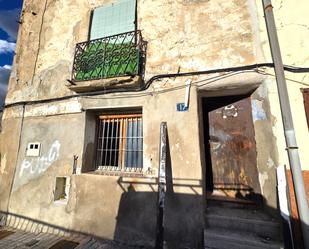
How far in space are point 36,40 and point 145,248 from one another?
7.02 meters

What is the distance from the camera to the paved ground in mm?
3822

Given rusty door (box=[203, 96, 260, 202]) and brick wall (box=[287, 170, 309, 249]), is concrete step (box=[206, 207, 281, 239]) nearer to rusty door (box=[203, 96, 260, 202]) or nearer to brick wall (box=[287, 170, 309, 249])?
brick wall (box=[287, 170, 309, 249])

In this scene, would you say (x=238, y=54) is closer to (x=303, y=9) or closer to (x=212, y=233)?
(x=303, y=9)

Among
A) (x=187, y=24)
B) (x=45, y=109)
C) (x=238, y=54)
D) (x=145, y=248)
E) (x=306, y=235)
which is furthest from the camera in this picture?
(x=45, y=109)

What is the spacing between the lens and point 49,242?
4043 millimetres

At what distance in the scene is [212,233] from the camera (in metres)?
3.44

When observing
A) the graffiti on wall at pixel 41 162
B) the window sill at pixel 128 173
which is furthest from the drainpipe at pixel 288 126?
the graffiti on wall at pixel 41 162

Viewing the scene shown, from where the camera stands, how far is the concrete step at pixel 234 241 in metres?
3.11

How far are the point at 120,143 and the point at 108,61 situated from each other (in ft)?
7.37

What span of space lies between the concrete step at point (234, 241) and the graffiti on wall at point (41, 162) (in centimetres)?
407

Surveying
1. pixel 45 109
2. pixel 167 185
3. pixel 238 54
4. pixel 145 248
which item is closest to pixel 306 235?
pixel 167 185

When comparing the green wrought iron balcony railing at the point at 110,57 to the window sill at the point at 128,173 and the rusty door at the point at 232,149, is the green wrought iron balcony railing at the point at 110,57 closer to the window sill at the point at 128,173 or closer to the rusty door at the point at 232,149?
the rusty door at the point at 232,149

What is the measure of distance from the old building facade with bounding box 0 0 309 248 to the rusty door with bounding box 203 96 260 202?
2cm

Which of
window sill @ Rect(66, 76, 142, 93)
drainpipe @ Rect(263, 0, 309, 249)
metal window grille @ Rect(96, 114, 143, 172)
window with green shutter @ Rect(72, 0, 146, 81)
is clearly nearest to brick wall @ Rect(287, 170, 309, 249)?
drainpipe @ Rect(263, 0, 309, 249)
